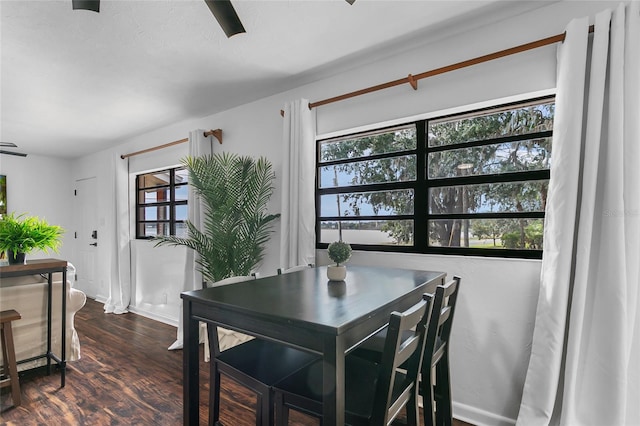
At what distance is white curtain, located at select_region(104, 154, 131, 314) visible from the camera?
15.5 ft

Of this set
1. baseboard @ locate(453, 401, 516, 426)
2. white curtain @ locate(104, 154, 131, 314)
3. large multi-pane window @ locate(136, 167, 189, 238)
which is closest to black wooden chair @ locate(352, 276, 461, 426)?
baseboard @ locate(453, 401, 516, 426)

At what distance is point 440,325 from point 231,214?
204 cm

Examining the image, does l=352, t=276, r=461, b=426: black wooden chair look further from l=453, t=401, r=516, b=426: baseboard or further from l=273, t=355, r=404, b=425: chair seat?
l=453, t=401, r=516, b=426: baseboard

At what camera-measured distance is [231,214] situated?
3018 mm

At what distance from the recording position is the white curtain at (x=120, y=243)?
15.5ft

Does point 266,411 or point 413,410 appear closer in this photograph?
point 266,411

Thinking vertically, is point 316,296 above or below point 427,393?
above

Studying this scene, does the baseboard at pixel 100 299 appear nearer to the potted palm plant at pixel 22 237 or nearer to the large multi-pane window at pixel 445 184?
the potted palm plant at pixel 22 237

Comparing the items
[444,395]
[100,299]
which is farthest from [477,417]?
[100,299]

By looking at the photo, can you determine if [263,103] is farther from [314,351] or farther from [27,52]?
[314,351]

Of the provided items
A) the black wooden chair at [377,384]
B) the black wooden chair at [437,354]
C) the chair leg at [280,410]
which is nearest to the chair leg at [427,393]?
the black wooden chair at [437,354]

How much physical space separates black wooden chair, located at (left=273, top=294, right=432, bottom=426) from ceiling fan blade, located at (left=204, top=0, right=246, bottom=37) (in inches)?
50.3

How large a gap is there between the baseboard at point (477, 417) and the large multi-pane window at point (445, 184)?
3.16 ft

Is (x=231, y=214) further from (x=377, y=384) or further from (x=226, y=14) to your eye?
(x=377, y=384)
